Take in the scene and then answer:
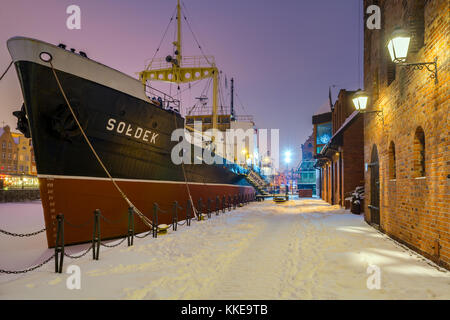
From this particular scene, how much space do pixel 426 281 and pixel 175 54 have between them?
14.2 meters

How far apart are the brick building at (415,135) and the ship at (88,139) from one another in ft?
20.3

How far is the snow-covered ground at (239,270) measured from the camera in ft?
12.5

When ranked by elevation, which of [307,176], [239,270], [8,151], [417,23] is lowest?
[239,270]

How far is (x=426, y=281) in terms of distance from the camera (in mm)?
4094

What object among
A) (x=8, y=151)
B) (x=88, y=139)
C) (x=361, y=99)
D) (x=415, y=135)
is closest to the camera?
(x=415, y=135)

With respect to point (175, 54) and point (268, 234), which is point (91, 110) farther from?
Result: point (175, 54)

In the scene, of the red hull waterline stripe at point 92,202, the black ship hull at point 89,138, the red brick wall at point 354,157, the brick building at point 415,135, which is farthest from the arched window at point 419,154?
the red brick wall at point 354,157

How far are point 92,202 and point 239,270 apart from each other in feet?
14.9

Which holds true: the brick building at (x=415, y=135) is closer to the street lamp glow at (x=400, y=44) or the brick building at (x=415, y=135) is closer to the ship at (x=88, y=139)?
the street lamp glow at (x=400, y=44)

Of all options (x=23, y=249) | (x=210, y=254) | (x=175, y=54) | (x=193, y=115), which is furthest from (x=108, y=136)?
(x=193, y=115)

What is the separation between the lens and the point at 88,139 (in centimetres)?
751

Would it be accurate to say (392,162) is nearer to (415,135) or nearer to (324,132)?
(415,135)

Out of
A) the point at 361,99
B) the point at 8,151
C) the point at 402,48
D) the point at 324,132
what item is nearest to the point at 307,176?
the point at 324,132

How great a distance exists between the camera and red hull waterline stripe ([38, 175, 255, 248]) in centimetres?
682
